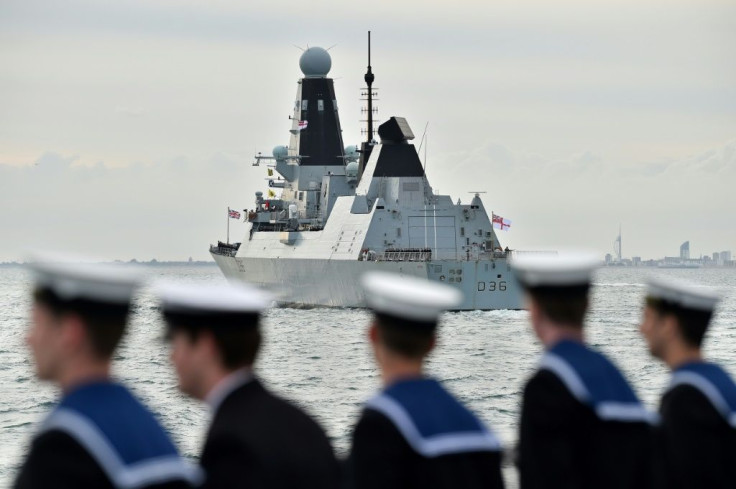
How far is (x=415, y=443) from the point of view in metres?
4.04

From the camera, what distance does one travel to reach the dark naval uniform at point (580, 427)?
4359mm

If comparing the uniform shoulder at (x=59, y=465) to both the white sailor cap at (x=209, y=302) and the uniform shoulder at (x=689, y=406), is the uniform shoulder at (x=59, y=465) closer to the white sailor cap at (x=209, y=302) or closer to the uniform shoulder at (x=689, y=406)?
the white sailor cap at (x=209, y=302)

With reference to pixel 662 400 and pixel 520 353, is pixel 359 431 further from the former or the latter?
pixel 520 353

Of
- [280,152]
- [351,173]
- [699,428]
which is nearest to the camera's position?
[699,428]

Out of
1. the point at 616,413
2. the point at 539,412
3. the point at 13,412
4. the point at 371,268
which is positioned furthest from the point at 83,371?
the point at 371,268

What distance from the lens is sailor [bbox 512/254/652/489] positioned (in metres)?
4.36

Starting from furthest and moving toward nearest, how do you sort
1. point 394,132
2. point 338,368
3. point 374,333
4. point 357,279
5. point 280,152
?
point 280,152
point 394,132
point 357,279
point 338,368
point 374,333

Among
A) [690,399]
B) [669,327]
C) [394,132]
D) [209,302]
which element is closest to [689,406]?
[690,399]

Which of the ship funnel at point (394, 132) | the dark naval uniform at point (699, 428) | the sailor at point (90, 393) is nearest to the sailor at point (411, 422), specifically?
the sailor at point (90, 393)

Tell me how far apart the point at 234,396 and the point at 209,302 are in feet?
0.90

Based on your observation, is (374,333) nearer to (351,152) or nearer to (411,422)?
(411,422)

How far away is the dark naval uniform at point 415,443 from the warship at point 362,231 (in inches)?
1622

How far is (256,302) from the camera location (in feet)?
12.7

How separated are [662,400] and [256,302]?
6.84ft
